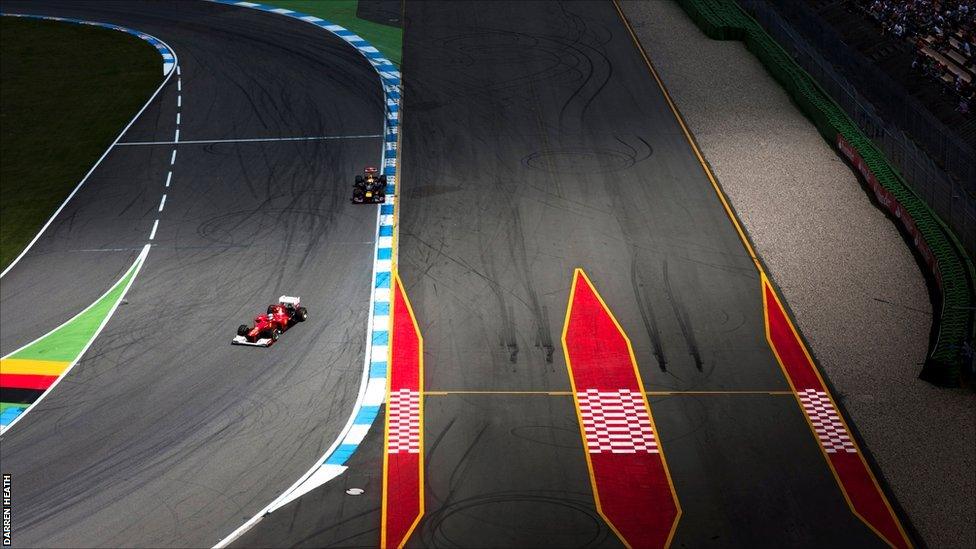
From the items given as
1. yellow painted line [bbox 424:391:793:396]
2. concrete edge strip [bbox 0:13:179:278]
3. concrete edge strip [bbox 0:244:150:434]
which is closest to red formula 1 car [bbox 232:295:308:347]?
concrete edge strip [bbox 0:244:150:434]

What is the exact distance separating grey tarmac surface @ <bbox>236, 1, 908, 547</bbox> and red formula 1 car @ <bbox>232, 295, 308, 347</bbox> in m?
3.31

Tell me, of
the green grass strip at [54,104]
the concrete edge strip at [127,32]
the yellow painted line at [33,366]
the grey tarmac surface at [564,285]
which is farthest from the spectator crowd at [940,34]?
the green grass strip at [54,104]

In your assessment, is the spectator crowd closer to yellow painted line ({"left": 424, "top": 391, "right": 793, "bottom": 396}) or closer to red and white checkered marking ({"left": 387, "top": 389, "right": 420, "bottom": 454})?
yellow painted line ({"left": 424, "top": 391, "right": 793, "bottom": 396})

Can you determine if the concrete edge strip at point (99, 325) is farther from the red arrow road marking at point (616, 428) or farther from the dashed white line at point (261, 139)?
the red arrow road marking at point (616, 428)

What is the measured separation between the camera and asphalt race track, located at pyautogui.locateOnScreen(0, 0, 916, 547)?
74.2 feet

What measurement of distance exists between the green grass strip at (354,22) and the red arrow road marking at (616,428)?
796 inches

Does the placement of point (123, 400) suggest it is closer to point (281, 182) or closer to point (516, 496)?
point (516, 496)

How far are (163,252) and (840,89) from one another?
2374 centimetres

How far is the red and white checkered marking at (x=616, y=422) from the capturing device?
24297mm

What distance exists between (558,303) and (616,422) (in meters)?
5.37

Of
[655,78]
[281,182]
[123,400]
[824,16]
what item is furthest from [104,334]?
[824,16]

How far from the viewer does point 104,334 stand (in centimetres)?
2883

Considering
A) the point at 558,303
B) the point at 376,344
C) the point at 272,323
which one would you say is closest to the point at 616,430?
the point at 558,303

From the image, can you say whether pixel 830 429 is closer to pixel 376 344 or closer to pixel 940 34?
pixel 376 344
